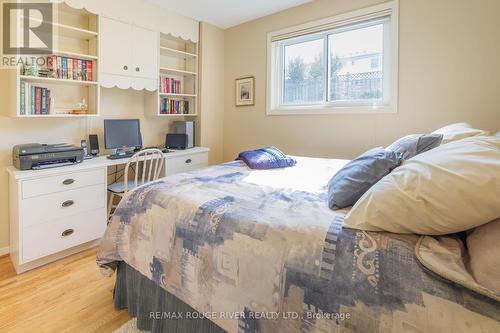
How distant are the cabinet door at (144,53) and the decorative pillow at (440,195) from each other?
2782 mm

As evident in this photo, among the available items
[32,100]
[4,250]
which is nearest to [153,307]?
[4,250]

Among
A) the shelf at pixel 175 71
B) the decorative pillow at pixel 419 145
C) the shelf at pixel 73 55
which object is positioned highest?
the shelf at pixel 175 71

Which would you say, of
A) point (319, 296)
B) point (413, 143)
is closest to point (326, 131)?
point (413, 143)

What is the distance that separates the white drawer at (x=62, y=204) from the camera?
2094 millimetres

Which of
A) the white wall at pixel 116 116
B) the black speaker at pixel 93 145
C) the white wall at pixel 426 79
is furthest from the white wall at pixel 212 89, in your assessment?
the black speaker at pixel 93 145

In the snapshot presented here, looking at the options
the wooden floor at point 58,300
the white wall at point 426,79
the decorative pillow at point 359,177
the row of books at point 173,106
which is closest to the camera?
the decorative pillow at point 359,177

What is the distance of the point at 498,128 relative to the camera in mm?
2127

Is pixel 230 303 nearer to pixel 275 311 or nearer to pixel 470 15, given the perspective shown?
pixel 275 311

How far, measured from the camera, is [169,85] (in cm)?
341

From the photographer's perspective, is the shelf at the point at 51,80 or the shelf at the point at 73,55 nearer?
the shelf at the point at 51,80

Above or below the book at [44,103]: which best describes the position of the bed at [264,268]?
below

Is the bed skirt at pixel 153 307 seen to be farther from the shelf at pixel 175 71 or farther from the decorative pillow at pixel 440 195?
the shelf at pixel 175 71

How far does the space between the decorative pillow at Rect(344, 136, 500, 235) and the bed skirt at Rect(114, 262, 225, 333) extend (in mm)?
818

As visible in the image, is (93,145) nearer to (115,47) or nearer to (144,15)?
(115,47)
